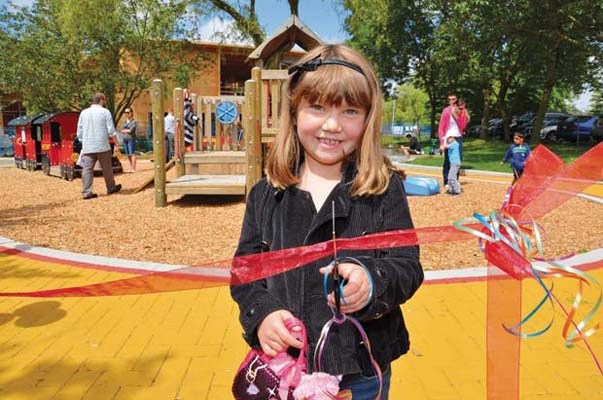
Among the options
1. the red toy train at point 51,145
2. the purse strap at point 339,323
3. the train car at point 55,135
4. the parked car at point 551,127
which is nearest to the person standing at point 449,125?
the purse strap at point 339,323

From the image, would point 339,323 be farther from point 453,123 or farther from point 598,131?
point 598,131

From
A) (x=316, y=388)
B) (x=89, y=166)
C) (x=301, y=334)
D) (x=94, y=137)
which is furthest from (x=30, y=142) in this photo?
(x=316, y=388)

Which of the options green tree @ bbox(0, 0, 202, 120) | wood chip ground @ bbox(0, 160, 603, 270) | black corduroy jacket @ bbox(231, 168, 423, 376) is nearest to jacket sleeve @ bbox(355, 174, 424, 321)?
black corduroy jacket @ bbox(231, 168, 423, 376)

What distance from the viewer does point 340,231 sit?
1573mm

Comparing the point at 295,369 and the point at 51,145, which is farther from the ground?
the point at 51,145

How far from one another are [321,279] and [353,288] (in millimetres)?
250

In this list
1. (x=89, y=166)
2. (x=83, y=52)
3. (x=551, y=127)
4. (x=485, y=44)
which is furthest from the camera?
(x=551, y=127)

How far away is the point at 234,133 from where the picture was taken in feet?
35.4

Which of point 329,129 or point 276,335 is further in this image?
point 329,129

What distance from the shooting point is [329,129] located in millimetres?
1598

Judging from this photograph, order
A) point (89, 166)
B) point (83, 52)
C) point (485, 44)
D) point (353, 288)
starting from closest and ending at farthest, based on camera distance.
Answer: point (353, 288)
point (89, 166)
point (485, 44)
point (83, 52)

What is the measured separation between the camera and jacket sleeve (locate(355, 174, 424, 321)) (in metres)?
1.39

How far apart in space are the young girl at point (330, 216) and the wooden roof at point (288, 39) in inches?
388

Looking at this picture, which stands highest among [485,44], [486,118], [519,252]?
[485,44]
